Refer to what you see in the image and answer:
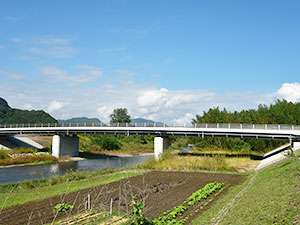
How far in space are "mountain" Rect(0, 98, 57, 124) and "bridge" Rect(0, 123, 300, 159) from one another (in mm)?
106895

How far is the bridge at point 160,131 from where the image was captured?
4347 cm

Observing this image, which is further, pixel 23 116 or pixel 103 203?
pixel 23 116

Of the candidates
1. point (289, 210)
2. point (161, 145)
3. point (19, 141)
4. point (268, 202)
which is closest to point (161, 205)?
point (268, 202)

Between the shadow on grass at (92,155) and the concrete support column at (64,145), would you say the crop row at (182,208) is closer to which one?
the concrete support column at (64,145)

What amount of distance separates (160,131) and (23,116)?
149 m

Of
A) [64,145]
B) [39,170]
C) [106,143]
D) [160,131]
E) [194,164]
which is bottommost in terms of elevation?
[39,170]

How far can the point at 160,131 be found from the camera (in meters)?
53.0

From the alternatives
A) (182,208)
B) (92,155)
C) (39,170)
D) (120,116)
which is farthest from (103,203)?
(120,116)

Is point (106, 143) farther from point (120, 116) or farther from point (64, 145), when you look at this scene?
point (120, 116)

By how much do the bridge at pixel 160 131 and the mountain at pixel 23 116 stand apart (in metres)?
107

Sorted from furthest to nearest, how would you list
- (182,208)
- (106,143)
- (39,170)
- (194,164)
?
(106,143), (39,170), (194,164), (182,208)

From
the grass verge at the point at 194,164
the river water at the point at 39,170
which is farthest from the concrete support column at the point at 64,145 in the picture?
the grass verge at the point at 194,164

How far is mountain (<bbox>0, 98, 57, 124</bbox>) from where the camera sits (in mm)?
166462

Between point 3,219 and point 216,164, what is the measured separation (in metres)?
27.9
